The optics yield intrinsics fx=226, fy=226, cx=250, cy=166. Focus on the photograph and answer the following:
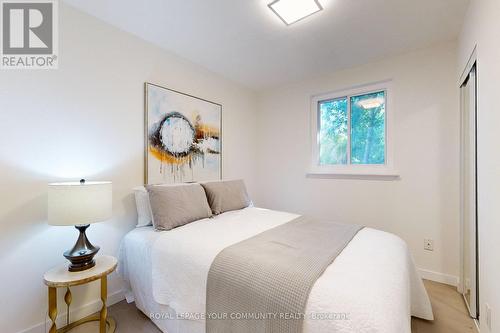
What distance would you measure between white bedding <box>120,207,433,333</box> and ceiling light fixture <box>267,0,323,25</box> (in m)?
1.79

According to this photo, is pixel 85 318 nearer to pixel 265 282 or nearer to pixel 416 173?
pixel 265 282

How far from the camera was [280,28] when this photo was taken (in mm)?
2078

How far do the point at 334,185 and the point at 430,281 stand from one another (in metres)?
1.37

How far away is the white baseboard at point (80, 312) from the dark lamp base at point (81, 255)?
21.0 inches

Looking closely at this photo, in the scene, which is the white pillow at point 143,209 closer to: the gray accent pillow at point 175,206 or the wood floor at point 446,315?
the gray accent pillow at point 175,206

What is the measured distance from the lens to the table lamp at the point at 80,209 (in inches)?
56.6

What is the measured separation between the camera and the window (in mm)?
2723

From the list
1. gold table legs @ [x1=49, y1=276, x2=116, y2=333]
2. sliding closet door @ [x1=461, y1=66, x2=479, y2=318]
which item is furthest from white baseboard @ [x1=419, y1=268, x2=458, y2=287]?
gold table legs @ [x1=49, y1=276, x2=116, y2=333]

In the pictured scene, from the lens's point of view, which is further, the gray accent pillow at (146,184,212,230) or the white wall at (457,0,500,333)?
the gray accent pillow at (146,184,212,230)

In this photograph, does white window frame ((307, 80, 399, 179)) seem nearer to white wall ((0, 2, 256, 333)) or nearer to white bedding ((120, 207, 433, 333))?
white bedding ((120, 207, 433, 333))

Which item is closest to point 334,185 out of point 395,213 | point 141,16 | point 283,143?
point 395,213

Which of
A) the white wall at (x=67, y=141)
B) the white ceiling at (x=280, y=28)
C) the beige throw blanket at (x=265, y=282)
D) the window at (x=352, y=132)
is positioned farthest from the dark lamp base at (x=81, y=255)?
the window at (x=352, y=132)

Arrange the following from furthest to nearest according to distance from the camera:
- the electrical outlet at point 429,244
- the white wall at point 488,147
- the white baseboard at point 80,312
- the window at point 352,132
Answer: the window at point 352,132 < the electrical outlet at point 429,244 < the white baseboard at point 80,312 < the white wall at point 488,147

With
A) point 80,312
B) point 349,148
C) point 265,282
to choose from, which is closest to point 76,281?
point 80,312
